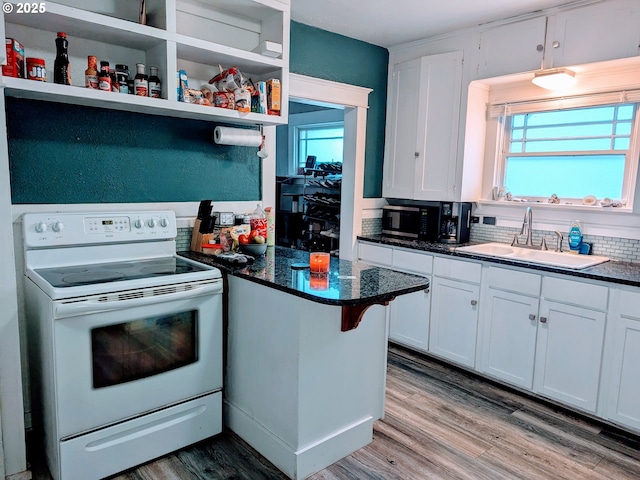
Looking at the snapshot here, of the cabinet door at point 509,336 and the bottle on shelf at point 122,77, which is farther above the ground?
the bottle on shelf at point 122,77

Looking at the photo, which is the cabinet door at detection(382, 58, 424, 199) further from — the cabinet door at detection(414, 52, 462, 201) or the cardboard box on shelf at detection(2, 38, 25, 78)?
the cardboard box on shelf at detection(2, 38, 25, 78)

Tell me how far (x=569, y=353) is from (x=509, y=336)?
0.36 m

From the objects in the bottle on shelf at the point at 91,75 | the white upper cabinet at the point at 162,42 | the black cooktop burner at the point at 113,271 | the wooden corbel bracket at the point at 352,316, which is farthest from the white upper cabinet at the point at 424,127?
the bottle on shelf at the point at 91,75

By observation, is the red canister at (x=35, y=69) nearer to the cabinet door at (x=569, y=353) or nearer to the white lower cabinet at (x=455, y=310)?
the white lower cabinet at (x=455, y=310)

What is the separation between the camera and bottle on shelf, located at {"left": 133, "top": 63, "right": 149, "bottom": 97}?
2.16 metres

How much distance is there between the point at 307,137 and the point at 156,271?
4.17 m

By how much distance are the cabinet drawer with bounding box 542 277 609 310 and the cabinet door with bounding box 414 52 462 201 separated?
3.51ft

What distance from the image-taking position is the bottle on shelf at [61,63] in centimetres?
198

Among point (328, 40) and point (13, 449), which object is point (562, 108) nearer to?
point (328, 40)

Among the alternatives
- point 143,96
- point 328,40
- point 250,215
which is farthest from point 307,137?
point 143,96

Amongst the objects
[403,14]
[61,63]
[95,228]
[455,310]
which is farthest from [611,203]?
[61,63]

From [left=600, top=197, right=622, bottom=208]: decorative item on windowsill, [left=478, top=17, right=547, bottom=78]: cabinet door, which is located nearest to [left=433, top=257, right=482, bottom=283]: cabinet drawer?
[left=600, top=197, right=622, bottom=208]: decorative item on windowsill

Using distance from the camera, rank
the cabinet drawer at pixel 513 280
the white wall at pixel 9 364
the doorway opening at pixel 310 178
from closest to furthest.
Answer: the white wall at pixel 9 364
the cabinet drawer at pixel 513 280
the doorway opening at pixel 310 178

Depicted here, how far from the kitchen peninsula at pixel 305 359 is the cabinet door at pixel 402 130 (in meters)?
1.67
